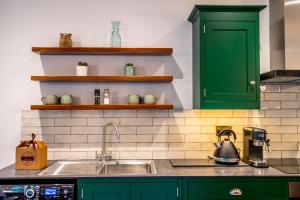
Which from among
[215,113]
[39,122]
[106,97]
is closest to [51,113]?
[39,122]

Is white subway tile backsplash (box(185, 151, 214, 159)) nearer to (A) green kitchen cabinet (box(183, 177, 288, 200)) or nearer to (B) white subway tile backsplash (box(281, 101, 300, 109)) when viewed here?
(A) green kitchen cabinet (box(183, 177, 288, 200))

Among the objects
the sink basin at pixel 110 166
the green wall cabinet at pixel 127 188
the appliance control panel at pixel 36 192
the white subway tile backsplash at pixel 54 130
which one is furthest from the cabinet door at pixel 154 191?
the white subway tile backsplash at pixel 54 130

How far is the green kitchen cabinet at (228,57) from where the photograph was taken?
2588mm

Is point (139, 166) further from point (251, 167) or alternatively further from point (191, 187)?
point (251, 167)

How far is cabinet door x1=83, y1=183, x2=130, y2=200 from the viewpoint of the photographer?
224cm

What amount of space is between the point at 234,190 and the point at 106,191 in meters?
0.95

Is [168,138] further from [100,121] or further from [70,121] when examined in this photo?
[70,121]

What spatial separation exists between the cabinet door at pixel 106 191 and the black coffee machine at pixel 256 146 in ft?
3.57

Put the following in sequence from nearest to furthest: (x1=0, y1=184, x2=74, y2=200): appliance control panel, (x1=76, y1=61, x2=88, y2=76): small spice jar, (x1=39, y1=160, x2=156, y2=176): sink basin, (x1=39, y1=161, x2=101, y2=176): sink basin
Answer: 1. (x1=0, y1=184, x2=74, y2=200): appliance control panel
2. (x1=39, y1=161, x2=101, y2=176): sink basin
3. (x1=39, y1=160, x2=156, y2=176): sink basin
4. (x1=76, y1=61, x2=88, y2=76): small spice jar

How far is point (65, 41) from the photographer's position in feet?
9.04

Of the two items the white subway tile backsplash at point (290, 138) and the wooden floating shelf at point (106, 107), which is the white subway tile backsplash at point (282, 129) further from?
the wooden floating shelf at point (106, 107)

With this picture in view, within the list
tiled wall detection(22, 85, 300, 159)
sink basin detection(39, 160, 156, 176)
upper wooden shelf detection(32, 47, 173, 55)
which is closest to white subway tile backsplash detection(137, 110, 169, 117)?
tiled wall detection(22, 85, 300, 159)

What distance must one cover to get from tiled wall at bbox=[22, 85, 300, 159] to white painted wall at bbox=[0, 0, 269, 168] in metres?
0.17

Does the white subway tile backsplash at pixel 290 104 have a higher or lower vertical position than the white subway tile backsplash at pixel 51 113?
higher
